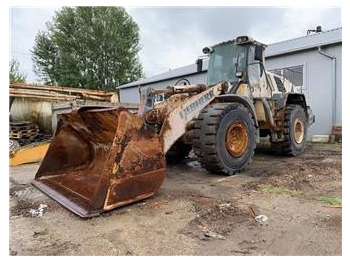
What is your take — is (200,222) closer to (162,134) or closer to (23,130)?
(162,134)

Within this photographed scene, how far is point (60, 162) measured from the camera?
16.5ft

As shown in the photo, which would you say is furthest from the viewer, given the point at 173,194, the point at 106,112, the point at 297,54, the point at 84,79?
the point at 84,79

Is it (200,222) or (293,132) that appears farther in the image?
(293,132)

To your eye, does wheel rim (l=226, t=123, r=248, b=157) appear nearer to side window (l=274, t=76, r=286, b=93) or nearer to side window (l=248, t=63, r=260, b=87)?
side window (l=248, t=63, r=260, b=87)

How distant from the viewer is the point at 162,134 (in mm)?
4395

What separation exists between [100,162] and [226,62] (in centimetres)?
332

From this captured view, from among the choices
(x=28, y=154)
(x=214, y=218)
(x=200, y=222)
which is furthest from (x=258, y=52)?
(x=28, y=154)

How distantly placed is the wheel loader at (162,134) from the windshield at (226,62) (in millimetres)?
19

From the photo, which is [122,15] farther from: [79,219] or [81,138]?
[79,219]

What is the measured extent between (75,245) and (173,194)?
1758 mm

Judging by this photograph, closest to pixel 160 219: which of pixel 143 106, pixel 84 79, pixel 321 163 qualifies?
pixel 143 106

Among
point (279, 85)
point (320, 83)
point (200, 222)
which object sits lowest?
point (200, 222)

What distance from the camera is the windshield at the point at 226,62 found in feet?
21.1

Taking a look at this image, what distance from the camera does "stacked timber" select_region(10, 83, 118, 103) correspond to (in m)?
9.38
